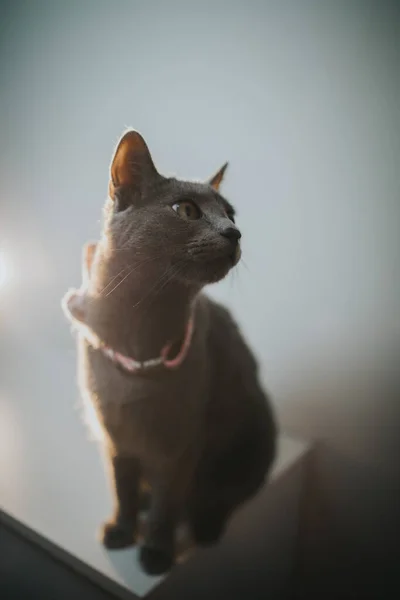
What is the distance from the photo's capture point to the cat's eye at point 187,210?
0.51 meters

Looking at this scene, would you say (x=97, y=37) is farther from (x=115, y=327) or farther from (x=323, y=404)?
(x=323, y=404)

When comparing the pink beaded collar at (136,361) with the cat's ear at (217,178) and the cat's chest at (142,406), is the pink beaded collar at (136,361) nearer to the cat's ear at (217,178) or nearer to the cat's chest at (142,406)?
the cat's chest at (142,406)

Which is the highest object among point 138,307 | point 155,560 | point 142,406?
point 138,307

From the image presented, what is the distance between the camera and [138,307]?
0.54 meters

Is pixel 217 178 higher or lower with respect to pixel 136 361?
higher

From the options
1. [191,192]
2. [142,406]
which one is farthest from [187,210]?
[142,406]

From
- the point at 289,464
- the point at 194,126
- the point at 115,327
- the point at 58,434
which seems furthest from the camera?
the point at 289,464

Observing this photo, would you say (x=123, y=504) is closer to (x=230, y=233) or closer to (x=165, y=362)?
(x=165, y=362)

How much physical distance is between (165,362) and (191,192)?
0.22m

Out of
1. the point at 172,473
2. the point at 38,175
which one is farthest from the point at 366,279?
the point at 38,175

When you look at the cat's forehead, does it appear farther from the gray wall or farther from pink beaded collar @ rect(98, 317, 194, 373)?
pink beaded collar @ rect(98, 317, 194, 373)

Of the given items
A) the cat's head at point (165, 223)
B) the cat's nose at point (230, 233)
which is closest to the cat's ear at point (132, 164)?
the cat's head at point (165, 223)

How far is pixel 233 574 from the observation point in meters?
0.82

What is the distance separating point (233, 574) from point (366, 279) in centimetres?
60
